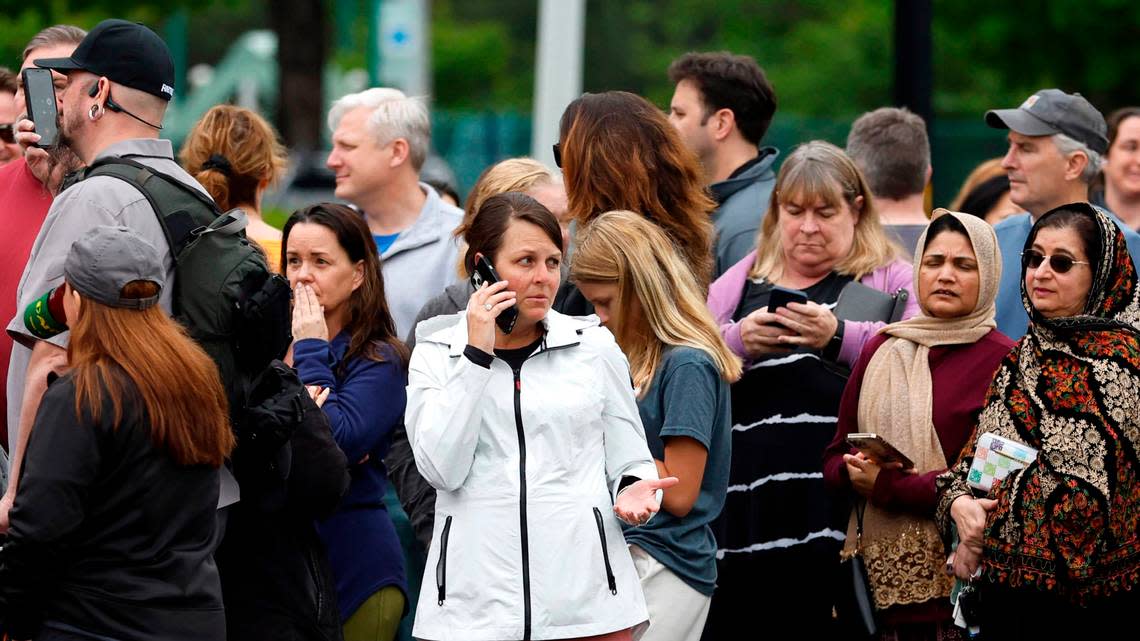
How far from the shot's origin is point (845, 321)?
19.1 ft

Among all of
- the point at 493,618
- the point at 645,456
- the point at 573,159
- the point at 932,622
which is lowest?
the point at 932,622

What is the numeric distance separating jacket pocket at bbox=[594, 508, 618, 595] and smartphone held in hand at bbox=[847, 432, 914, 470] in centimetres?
107

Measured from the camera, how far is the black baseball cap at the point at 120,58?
4.74 meters

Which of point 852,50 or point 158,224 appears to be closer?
point 158,224

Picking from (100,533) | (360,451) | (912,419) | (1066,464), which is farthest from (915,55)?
(100,533)

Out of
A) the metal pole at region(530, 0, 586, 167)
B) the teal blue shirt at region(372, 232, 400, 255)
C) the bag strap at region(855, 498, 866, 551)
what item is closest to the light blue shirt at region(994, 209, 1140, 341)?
the bag strap at region(855, 498, 866, 551)

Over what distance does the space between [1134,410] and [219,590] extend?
2.72 m

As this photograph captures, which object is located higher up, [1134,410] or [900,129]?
[900,129]

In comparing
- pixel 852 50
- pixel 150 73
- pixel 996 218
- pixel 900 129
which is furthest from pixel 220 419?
pixel 852 50

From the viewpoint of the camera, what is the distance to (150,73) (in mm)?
4793

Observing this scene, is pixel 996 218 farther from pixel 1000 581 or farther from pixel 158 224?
pixel 158 224

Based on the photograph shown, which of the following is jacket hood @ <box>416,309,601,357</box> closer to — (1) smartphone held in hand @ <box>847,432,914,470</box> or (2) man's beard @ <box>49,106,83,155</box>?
(1) smartphone held in hand @ <box>847,432,914,470</box>

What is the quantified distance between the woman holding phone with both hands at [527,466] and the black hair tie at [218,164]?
2016mm

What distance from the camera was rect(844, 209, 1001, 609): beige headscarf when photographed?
5.34m
